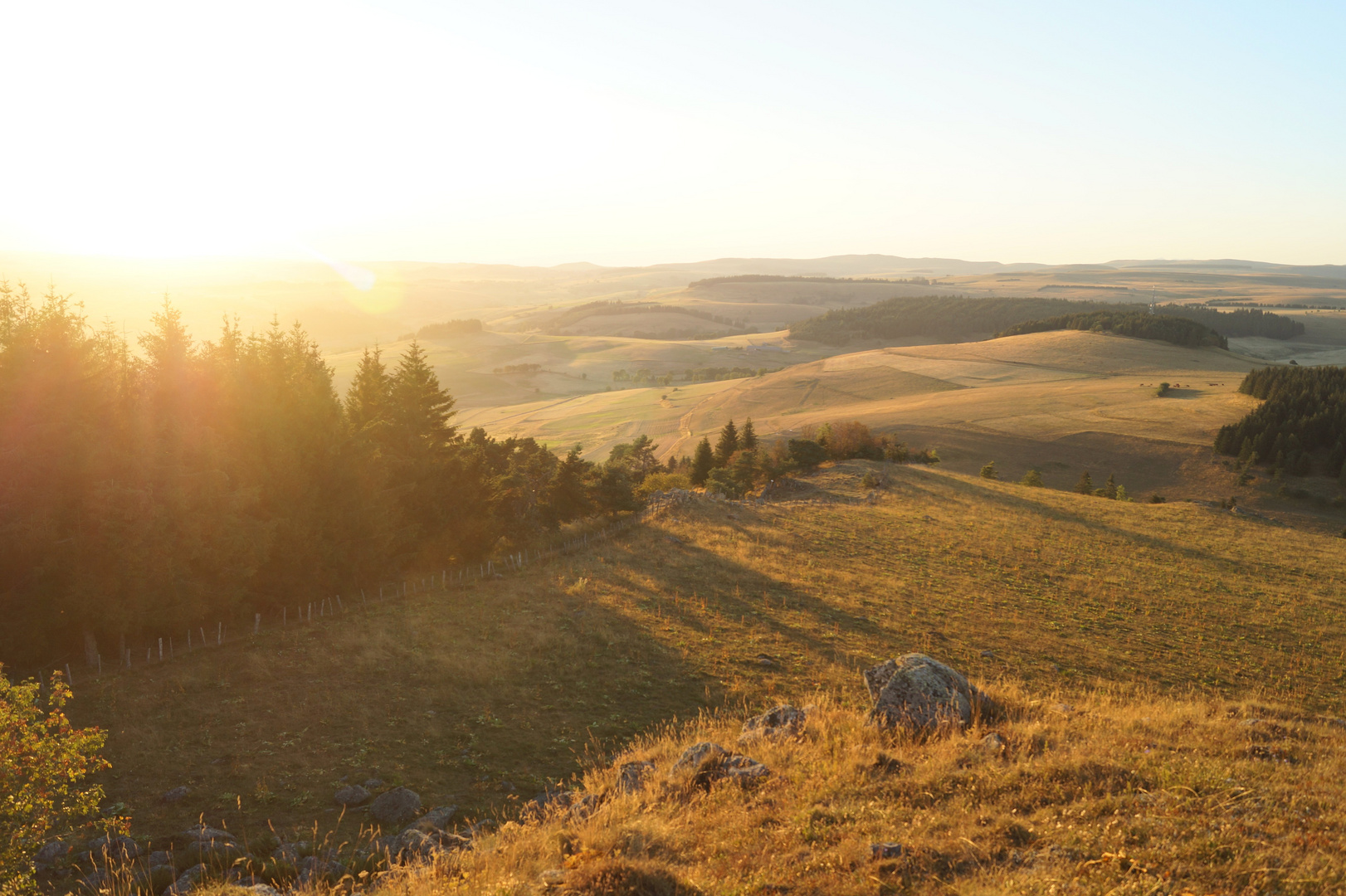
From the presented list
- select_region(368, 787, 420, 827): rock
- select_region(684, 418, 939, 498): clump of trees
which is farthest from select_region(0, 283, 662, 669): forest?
select_region(684, 418, 939, 498): clump of trees

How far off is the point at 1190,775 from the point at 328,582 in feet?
104

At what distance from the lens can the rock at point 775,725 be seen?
1349 cm

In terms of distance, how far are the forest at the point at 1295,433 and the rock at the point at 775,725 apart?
9761cm

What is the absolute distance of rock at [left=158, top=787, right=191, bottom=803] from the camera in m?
14.1

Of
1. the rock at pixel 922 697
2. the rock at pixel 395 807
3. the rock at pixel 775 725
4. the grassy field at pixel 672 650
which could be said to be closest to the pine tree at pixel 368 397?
the grassy field at pixel 672 650

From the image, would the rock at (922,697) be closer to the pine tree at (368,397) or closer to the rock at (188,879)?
the rock at (188,879)

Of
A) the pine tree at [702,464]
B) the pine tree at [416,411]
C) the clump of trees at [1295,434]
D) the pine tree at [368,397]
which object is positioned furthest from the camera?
the clump of trees at [1295,434]

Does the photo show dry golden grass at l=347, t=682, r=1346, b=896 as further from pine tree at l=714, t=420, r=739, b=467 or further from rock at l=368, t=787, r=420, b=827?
pine tree at l=714, t=420, r=739, b=467

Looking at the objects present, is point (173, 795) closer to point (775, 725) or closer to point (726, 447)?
point (775, 725)

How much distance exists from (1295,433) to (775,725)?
107997mm

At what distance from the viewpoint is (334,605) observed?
3098cm

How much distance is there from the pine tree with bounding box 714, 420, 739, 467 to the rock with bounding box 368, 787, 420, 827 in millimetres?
55007

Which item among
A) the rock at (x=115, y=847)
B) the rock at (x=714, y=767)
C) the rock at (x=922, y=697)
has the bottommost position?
the rock at (x=115, y=847)

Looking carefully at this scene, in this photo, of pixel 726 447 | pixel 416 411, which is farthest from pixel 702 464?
pixel 416 411
